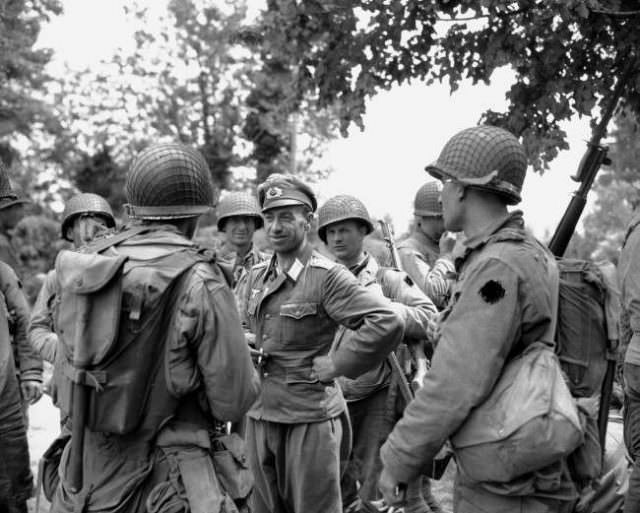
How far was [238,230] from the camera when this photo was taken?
27.4 feet

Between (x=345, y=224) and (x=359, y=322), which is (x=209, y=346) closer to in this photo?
(x=359, y=322)

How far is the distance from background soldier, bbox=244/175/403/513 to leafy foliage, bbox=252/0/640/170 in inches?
84.3

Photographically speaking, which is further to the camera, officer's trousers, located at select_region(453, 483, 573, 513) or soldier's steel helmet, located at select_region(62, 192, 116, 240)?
soldier's steel helmet, located at select_region(62, 192, 116, 240)

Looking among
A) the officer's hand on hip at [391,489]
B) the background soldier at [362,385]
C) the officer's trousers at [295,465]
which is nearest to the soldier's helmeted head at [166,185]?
the officer's hand on hip at [391,489]

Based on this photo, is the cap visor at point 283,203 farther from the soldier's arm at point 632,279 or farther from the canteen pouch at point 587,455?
the canteen pouch at point 587,455

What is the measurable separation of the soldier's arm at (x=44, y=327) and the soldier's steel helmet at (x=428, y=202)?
3189mm

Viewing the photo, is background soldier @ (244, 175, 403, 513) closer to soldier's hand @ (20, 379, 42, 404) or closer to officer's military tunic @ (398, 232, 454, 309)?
officer's military tunic @ (398, 232, 454, 309)

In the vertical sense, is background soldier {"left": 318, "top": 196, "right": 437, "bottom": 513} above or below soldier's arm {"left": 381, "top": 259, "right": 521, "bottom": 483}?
below

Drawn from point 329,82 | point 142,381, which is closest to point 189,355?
point 142,381

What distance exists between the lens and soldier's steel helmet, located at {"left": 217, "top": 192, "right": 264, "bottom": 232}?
8297mm

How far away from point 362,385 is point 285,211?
6.09 feet

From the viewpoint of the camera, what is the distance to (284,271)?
5.50 m

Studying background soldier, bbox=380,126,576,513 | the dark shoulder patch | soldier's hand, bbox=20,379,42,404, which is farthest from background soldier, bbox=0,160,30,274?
the dark shoulder patch

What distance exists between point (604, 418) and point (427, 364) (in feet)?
8.91
